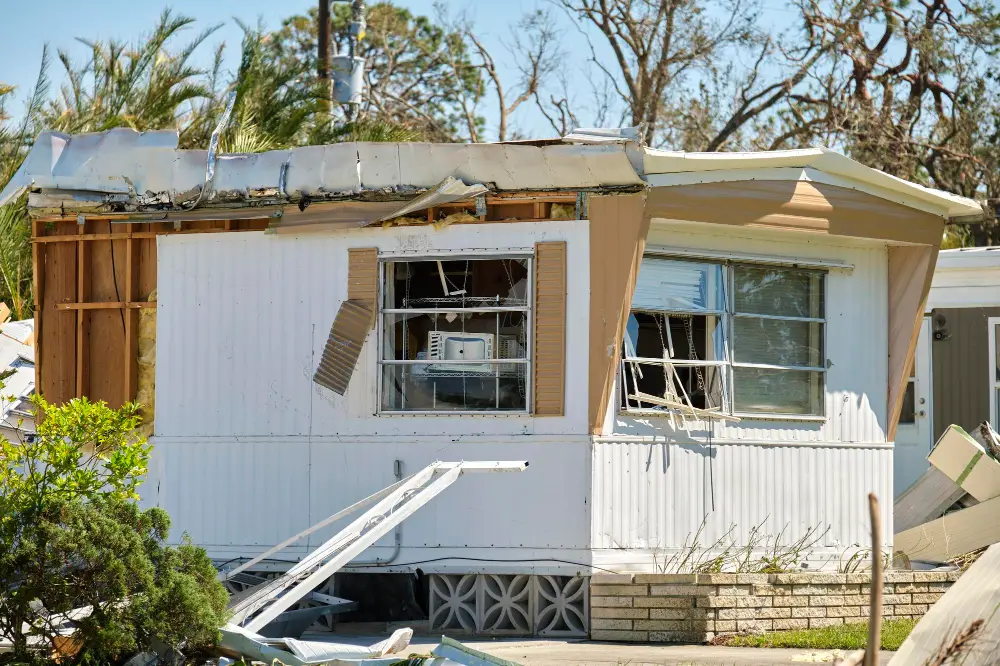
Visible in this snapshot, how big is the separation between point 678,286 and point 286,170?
3290 millimetres

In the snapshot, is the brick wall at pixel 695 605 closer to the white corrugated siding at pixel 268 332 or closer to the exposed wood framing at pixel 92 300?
the white corrugated siding at pixel 268 332

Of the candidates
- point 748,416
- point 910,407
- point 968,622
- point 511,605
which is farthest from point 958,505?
point 968,622

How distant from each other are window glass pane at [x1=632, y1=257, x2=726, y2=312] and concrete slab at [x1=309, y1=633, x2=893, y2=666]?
2.64m

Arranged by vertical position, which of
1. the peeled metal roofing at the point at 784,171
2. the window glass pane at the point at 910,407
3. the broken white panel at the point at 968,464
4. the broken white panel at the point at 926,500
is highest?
the peeled metal roofing at the point at 784,171

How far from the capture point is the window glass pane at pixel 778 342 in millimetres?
10102

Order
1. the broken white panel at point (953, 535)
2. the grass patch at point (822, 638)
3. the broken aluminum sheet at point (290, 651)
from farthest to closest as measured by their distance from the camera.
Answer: the broken white panel at point (953, 535), the grass patch at point (822, 638), the broken aluminum sheet at point (290, 651)

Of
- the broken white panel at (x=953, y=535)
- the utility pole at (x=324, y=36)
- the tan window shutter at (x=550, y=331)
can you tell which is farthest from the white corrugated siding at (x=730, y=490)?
the utility pole at (x=324, y=36)

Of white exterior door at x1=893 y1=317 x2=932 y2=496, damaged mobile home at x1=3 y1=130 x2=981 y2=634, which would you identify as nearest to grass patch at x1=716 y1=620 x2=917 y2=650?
damaged mobile home at x1=3 y1=130 x2=981 y2=634

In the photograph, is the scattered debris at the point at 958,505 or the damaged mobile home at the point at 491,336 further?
the scattered debris at the point at 958,505

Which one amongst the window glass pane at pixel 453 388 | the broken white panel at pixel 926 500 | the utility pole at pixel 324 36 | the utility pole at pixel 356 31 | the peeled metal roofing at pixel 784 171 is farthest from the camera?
the utility pole at pixel 324 36

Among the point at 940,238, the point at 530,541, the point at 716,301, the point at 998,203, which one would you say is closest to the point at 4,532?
the point at 530,541

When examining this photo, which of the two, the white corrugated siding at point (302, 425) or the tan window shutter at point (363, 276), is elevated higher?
the tan window shutter at point (363, 276)

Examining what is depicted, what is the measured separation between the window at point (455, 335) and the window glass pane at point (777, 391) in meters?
1.89

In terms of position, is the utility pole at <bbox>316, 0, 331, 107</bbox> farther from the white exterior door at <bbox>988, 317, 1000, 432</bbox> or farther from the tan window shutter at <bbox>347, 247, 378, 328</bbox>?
the tan window shutter at <bbox>347, 247, 378, 328</bbox>
